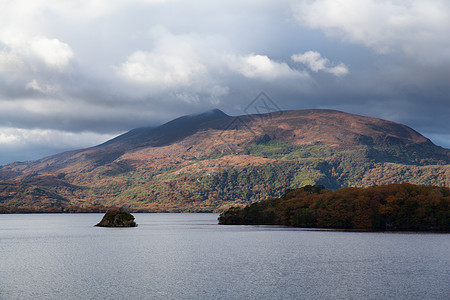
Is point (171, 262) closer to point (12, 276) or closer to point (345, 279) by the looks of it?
point (12, 276)

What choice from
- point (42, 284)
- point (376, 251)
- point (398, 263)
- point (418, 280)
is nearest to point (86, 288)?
point (42, 284)

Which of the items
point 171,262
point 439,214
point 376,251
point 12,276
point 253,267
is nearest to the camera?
point 12,276

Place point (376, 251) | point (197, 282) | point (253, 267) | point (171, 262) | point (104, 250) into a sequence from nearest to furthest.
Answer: point (197, 282) → point (253, 267) → point (171, 262) → point (376, 251) → point (104, 250)

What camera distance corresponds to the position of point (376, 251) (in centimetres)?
11162

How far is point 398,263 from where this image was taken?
297 ft

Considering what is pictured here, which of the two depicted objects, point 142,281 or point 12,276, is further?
point 12,276

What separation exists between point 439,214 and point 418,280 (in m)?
123

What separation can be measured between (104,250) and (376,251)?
69.6 metres

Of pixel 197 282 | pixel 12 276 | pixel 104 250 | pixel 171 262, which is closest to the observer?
pixel 197 282

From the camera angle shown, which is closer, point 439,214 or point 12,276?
point 12,276

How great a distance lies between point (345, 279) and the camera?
71812mm

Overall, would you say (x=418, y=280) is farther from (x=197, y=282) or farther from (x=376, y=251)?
(x=376, y=251)

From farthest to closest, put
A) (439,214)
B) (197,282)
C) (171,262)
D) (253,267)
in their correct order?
(439,214), (171,262), (253,267), (197,282)

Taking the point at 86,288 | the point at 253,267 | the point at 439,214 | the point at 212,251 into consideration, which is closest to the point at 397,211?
the point at 439,214
